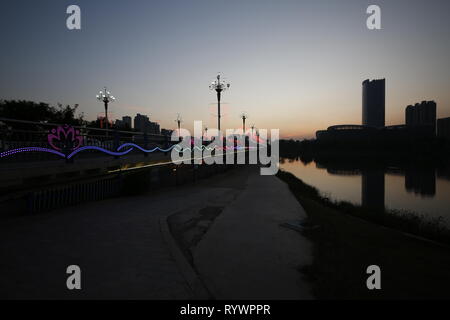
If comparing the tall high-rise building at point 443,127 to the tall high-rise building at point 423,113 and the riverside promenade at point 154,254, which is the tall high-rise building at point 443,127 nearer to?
the tall high-rise building at point 423,113

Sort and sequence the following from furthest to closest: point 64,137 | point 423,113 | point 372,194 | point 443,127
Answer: point 423,113, point 443,127, point 372,194, point 64,137

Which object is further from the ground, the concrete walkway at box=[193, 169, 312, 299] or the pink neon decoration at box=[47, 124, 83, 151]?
the pink neon decoration at box=[47, 124, 83, 151]

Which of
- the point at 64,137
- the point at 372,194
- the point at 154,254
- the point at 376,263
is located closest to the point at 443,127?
the point at 372,194

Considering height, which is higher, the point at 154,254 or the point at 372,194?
the point at 154,254

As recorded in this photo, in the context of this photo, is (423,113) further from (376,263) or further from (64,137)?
(64,137)

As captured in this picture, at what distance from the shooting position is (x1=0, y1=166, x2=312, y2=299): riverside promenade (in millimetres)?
4180

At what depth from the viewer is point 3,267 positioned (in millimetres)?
4793

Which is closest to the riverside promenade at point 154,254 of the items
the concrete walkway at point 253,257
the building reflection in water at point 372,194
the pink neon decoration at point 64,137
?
the concrete walkway at point 253,257

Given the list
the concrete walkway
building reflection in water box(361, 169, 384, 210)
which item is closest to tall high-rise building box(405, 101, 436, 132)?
building reflection in water box(361, 169, 384, 210)

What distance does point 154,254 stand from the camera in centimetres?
559

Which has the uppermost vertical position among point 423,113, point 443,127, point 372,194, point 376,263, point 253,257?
point 423,113

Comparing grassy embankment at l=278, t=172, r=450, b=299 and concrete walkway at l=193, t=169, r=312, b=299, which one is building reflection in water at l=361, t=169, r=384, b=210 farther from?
concrete walkway at l=193, t=169, r=312, b=299
